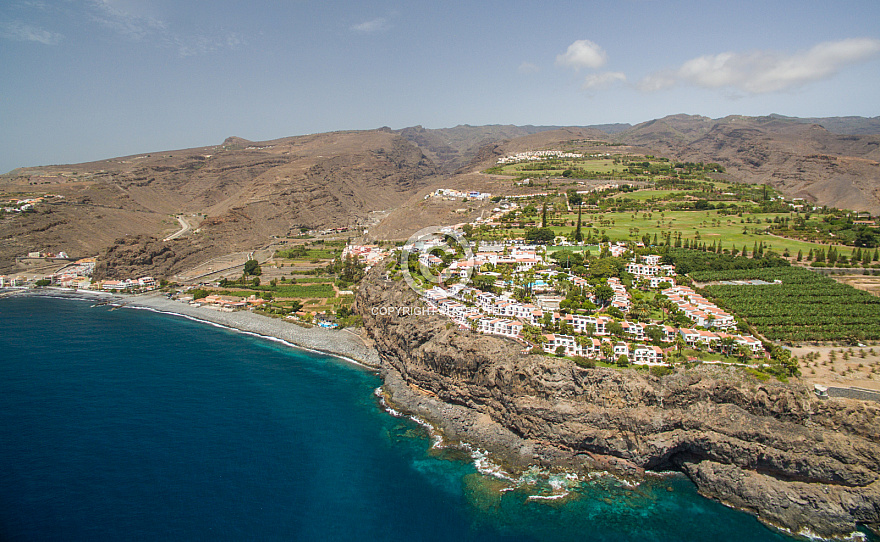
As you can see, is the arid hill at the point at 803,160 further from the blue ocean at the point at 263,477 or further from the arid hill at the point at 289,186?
the blue ocean at the point at 263,477

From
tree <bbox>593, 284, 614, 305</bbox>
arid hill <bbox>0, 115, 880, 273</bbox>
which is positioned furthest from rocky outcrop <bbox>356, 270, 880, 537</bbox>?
arid hill <bbox>0, 115, 880, 273</bbox>

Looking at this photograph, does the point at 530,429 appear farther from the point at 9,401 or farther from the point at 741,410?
the point at 9,401

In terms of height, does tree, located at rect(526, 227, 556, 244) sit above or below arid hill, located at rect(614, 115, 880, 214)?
below

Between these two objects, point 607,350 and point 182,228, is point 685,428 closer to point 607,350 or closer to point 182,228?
point 607,350

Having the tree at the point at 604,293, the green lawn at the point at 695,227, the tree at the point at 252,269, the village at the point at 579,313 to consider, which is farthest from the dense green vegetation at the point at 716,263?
the tree at the point at 252,269

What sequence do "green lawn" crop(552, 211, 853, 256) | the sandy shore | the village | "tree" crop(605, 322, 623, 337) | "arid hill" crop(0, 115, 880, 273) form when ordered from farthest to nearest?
"arid hill" crop(0, 115, 880, 273) < "green lawn" crop(552, 211, 853, 256) < the sandy shore < "tree" crop(605, 322, 623, 337) < the village

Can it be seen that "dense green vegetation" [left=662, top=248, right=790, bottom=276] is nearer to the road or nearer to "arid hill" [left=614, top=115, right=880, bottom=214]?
"arid hill" [left=614, top=115, right=880, bottom=214]

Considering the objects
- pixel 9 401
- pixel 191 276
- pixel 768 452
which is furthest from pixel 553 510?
pixel 191 276
